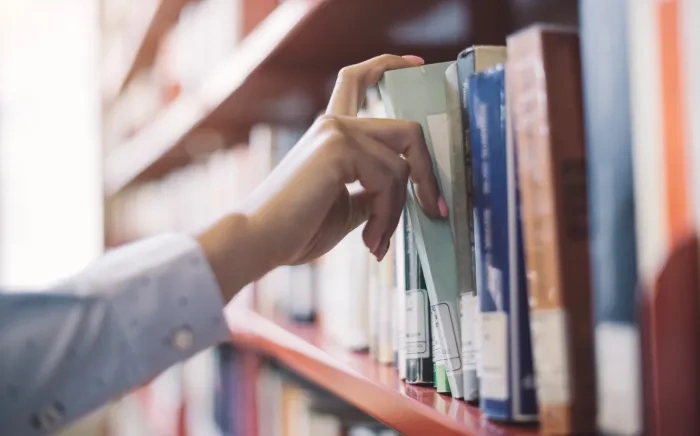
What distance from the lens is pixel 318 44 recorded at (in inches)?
31.8

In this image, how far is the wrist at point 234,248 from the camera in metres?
0.56

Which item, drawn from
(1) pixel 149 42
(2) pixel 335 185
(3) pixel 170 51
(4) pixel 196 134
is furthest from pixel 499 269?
(1) pixel 149 42

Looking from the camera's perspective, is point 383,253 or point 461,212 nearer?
point 461,212

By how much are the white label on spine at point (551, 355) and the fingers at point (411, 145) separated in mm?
168

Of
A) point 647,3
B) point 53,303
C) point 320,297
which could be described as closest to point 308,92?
point 320,297

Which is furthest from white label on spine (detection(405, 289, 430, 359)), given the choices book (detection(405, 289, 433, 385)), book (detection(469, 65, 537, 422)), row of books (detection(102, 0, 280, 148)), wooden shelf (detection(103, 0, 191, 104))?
wooden shelf (detection(103, 0, 191, 104))

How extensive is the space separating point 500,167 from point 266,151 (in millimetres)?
724

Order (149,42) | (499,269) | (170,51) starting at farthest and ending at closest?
1. (149,42)
2. (170,51)
3. (499,269)

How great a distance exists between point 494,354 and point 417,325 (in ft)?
0.48

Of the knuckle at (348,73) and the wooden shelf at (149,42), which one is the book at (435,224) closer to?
the knuckle at (348,73)

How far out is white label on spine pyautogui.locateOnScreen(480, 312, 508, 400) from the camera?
48 centimetres

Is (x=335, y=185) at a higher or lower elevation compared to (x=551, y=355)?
higher

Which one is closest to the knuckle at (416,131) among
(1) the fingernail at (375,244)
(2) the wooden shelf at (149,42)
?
(1) the fingernail at (375,244)

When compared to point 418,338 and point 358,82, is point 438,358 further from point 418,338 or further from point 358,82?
point 358,82
